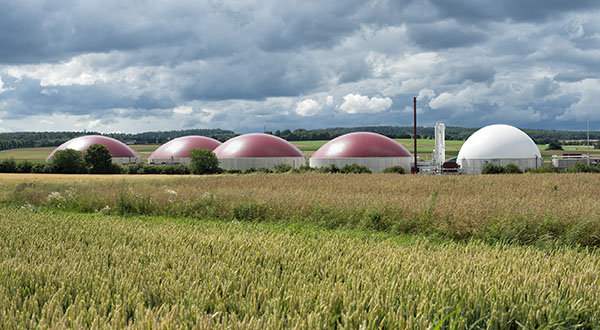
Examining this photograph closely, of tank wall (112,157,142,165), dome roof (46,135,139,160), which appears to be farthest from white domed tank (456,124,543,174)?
dome roof (46,135,139,160)

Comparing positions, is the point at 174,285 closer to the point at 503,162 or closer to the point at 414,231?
the point at 414,231

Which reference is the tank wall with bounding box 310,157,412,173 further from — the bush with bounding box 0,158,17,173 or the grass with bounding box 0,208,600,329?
the grass with bounding box 0,208,600,329

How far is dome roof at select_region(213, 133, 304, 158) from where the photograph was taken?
203ft

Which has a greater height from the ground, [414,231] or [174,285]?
[174,285]

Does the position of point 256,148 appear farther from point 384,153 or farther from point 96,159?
point 96,159

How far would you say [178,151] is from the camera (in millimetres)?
73812

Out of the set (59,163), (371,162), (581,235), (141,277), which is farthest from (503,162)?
(141,277)

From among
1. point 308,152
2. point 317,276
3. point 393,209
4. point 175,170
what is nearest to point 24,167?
point 175,170

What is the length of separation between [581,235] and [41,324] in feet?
39.0

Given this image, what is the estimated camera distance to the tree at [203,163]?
5428cm

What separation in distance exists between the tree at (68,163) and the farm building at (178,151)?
17.6 m

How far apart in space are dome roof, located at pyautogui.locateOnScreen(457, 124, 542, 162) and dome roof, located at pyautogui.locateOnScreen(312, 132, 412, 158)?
9106mm

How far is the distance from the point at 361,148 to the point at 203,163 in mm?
19845

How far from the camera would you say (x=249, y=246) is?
773 centimetres
